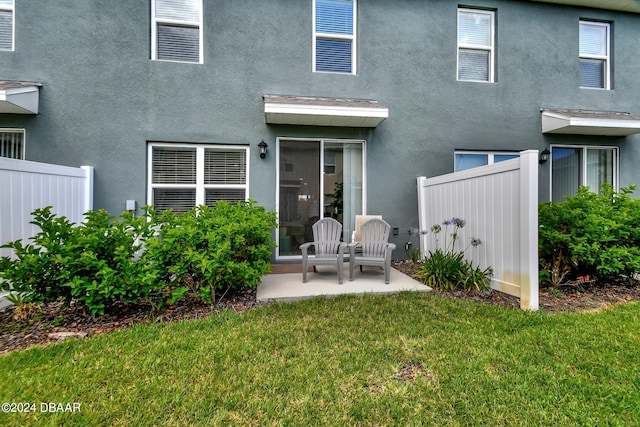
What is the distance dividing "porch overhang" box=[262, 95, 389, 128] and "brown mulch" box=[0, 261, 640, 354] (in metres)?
3.11

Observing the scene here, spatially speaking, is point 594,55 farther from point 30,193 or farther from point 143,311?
point 30,193

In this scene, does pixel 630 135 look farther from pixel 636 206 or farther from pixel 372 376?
pixel 372 376

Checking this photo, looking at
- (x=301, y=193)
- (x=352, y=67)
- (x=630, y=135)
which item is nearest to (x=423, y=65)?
(x=352, y=67)

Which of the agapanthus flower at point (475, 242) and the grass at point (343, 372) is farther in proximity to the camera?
the agapanthus flower at point (475, 242)

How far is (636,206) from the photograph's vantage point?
447cm

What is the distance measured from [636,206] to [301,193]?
17.7 ft

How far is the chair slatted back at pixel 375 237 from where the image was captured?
512 centimetres

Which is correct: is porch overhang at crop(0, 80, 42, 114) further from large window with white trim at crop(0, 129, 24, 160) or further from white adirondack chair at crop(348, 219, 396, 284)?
white adirondack chair at crop(348, 219, 396, 284)

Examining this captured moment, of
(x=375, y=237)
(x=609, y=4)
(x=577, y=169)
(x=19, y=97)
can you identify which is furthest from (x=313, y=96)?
(x=609, y=4)

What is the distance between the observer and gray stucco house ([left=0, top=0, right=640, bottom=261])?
5293 millimetres

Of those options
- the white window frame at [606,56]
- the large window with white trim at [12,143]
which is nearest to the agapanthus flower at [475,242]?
the white window frame at [606,56]

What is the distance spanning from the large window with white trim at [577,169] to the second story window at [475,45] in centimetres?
243

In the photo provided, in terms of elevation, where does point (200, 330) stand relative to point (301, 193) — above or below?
below

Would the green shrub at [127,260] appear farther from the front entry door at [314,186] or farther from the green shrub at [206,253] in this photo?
the front entry door at [314,186]
